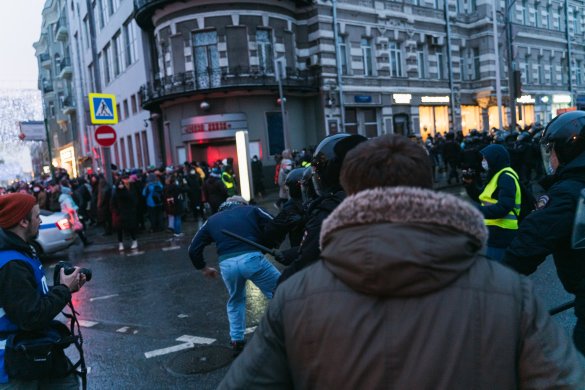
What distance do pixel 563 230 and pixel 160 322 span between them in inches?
190

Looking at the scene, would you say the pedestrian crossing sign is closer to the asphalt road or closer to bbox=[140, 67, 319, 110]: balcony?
the asphalt road

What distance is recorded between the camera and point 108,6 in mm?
32688

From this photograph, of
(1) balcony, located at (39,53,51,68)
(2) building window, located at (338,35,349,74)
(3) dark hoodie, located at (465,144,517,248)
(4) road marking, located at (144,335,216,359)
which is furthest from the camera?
(1) balcony, located at (39,53,51,68)

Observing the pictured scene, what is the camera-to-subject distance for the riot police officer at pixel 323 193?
2.44 meters

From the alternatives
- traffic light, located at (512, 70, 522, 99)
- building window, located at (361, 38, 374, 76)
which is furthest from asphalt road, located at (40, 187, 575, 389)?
building window, located at (361, 38, 374, 76)

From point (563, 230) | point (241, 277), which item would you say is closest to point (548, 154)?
point (563, 230)

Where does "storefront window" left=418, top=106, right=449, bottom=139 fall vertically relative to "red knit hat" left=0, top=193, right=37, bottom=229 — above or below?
above

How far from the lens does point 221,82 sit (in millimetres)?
21922

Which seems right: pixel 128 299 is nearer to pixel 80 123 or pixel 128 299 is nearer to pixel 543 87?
pixel 543 87

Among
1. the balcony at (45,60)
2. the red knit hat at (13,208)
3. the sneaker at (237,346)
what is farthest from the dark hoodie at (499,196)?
the balcony at (45,60)

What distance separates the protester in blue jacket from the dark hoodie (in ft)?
6.78

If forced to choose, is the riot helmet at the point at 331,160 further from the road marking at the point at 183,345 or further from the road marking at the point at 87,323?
the road marking at the point at 87,323

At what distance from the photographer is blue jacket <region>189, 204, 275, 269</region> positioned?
4629 millimetres

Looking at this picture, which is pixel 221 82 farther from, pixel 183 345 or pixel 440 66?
pixel 183 345
